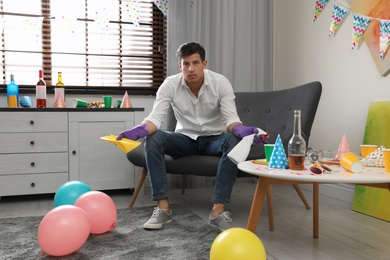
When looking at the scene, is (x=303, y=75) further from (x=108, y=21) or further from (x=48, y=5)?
(x=48, y=5)

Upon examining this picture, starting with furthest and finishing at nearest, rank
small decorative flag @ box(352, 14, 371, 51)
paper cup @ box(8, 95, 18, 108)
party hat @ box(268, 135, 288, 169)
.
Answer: paper cup @ box(8, 95, 18, 108) → small decorative flag @ box(352, 14, 371, 51) → party hat @ box(268, 135, 288, 169)

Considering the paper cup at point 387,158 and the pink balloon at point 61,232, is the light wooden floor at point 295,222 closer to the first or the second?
the paper cup at point 387,158

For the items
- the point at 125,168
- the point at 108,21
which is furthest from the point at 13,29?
the point at 125,168

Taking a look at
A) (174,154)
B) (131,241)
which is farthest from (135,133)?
(131,241)

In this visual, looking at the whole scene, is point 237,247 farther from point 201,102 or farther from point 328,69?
point 328,69

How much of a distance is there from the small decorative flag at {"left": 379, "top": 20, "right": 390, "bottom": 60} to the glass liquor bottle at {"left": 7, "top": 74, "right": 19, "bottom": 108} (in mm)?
2583

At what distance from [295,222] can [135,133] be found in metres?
1.04

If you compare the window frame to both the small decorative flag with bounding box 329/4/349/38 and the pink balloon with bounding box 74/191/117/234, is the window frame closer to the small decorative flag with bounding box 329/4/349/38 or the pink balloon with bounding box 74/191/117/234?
the small decorative flag with bounding box 329/4/349/38

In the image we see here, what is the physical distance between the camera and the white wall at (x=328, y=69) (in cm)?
277

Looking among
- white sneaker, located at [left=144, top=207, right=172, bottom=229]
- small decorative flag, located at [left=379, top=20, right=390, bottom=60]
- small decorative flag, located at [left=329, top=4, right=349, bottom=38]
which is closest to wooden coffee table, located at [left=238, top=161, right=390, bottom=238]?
white sneaker, located at [left=144, top=207, right=172, bottom=229]

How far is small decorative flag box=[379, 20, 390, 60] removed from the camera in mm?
2545

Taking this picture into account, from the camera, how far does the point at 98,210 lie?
1.95 meters

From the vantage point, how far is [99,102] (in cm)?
330

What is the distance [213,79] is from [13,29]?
1.78 meters
